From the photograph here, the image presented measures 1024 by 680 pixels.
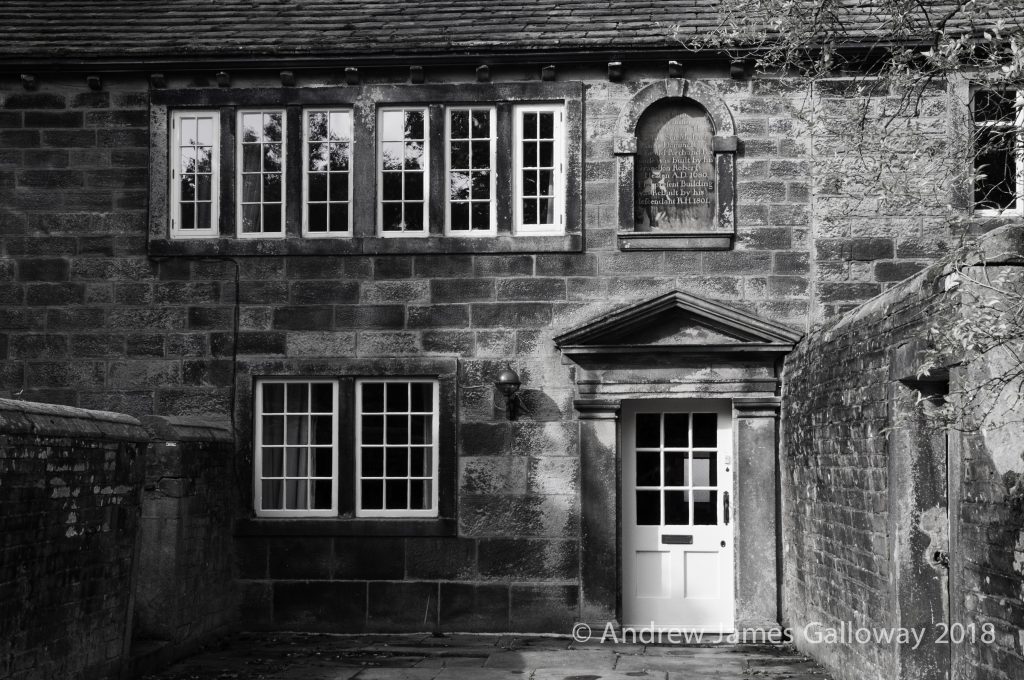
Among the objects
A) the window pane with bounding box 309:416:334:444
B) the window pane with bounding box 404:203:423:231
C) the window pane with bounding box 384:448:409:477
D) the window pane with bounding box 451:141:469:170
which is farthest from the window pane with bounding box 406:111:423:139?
the window pane with bounding box 384:448:409:477

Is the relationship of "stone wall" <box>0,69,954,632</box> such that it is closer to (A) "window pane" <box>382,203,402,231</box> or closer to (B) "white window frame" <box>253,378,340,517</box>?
(B) "white window frame" <box>253,378,340,517</box>

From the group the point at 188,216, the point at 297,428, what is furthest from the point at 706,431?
the point at 188,216

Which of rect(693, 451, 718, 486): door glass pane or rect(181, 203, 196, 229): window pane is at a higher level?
rect(181, 203, 196, 229): window pane

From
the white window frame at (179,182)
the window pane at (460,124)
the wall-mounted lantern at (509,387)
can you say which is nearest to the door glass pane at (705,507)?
the wall-mounted lantern at (509,387)

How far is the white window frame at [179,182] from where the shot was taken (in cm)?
1219

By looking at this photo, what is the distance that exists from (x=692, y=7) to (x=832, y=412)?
4.71 metres

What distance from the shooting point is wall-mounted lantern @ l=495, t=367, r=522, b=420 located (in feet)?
37.9

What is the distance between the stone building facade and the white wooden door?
2cm

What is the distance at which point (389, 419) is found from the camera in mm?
11961

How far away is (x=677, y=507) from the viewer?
11828 millimetres

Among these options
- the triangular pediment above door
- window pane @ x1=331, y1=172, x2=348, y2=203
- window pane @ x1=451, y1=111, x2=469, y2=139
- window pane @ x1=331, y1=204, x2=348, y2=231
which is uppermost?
window pane @ x1=451, y1=111, x2=469, y2=139

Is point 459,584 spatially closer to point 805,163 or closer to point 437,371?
point 437,371

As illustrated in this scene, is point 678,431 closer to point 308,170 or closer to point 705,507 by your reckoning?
point 705,507

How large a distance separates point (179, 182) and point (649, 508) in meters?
5.71
